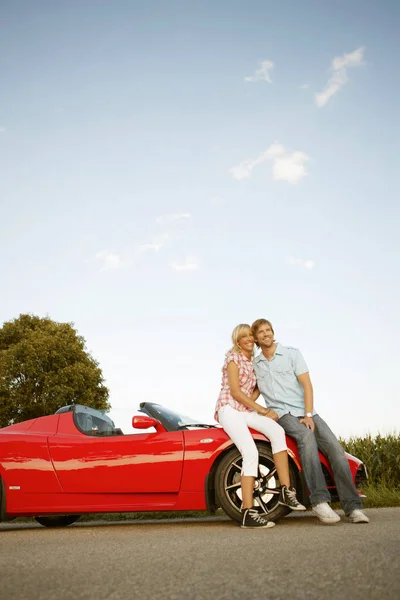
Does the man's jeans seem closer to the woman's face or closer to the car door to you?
the woman's face

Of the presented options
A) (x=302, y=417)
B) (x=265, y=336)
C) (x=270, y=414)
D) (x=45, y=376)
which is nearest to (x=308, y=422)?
(x=302, y=417)

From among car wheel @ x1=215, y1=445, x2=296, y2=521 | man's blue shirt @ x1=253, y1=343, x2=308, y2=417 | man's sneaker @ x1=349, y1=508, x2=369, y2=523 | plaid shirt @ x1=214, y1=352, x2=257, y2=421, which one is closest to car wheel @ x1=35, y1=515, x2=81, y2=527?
car wheel @ x1=215, y1=445, x2=296, y2=521

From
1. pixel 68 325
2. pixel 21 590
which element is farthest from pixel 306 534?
pixel 68 325

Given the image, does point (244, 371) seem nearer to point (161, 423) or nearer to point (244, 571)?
point (161, 423)

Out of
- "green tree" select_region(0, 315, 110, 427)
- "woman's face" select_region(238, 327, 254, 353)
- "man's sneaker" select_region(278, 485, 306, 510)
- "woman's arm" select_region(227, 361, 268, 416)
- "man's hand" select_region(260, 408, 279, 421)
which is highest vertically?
"green tree" select_region(0, 315, 110, 427)

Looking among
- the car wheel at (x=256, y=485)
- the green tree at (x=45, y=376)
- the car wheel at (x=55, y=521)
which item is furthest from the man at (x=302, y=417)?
the green tree at (x=45, y=376)

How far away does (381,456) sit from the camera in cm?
1223

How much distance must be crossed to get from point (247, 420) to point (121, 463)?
126 cm

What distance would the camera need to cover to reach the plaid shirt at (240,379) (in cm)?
606

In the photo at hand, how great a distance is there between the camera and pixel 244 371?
6.15 metres

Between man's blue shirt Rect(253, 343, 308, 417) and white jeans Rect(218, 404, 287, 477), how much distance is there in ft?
1.12

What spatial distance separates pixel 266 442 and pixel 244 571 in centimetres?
288

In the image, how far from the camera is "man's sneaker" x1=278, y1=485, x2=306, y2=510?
5.51 meters

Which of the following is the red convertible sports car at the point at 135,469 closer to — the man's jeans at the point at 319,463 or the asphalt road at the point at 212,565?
the man's jeans at the point at 319,463
